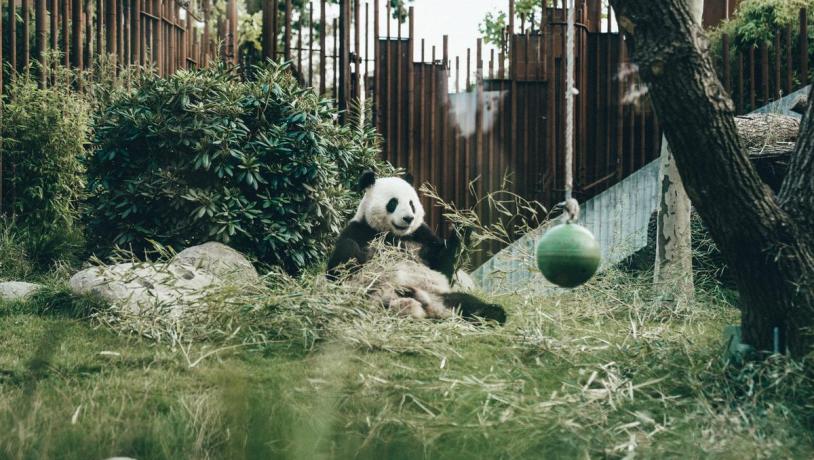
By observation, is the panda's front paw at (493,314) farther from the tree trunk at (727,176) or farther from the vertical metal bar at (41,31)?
the vertical metal bar at (41,31)

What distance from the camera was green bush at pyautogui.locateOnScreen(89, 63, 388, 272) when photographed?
647 centimetres

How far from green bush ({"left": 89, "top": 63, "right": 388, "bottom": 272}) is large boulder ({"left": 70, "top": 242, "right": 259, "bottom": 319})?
992 millimetres

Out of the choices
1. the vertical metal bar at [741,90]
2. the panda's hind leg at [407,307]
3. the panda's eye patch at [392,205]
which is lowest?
the panda's hind leg at [407,307]

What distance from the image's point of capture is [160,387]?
3285mm

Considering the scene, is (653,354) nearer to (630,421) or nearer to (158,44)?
(630,421)

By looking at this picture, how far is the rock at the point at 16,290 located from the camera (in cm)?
546

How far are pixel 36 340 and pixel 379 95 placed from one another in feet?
16.6

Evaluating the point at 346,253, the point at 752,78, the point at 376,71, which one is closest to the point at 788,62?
the point at 752,78

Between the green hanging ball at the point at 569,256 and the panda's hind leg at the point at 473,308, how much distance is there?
1.35m

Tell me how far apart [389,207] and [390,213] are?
0.04m

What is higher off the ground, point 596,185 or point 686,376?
point 596,185

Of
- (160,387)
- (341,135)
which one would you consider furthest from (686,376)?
(341,135)

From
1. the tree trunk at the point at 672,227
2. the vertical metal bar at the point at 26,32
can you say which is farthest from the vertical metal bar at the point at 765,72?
the vertical metal bar at the point at 26,32

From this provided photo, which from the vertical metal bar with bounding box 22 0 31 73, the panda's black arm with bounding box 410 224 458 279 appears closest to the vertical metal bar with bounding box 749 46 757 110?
the panda's black arm with bounding box 410 224 458 279
